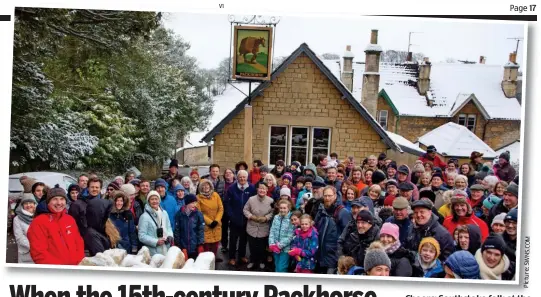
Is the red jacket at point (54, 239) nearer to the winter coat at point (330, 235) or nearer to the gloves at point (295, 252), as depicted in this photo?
the gloves at point (295, 252)


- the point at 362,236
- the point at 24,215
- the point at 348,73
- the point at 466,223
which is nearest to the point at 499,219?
the point at 466,223

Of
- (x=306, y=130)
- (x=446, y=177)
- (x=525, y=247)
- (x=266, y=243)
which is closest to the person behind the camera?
(x=525, y=247)

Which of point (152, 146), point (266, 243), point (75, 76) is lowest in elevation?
point (266, 243)

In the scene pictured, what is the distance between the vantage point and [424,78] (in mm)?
16406

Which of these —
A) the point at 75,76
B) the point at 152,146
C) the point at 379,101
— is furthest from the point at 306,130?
the point at 379,101

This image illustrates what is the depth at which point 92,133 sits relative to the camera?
7020 mm

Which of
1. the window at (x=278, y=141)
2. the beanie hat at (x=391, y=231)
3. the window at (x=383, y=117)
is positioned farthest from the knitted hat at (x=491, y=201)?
the window at (x=383, y=117)

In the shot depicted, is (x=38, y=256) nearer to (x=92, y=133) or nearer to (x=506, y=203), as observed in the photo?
(x=92, y=133)

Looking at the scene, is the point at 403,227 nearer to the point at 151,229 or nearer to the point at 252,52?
the point at 151,229

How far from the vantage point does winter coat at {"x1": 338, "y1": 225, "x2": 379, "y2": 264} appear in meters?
4.33

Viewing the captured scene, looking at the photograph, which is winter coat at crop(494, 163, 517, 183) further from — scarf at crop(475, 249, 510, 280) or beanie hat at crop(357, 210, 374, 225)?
beanie hat at crop(357, 210, 374, 225)

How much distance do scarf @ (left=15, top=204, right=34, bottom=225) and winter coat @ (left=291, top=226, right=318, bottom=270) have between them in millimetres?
2942

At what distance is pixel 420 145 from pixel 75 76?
1120cm

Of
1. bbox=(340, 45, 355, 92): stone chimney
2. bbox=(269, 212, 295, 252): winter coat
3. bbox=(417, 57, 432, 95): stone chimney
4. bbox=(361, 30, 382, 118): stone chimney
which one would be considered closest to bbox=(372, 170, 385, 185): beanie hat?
bbox=(269, 212, 295, 252): winter coat
